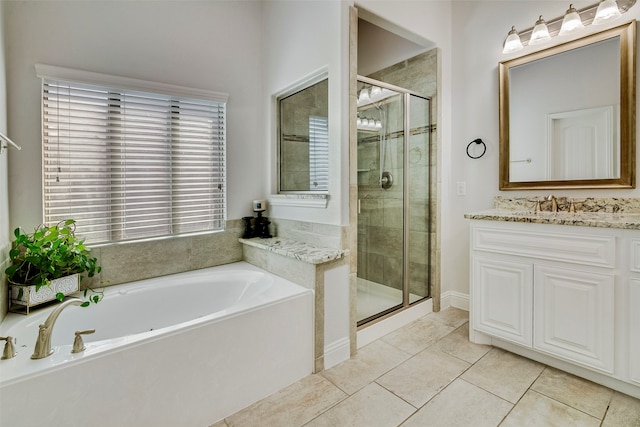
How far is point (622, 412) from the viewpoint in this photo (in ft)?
4.83

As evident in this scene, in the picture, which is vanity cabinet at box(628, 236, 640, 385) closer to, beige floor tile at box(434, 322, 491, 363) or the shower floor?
beige floor tile at box(434, 322, 491, 363)

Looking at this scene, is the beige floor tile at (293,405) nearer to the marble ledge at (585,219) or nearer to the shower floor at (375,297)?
the shower floor at (375,297)

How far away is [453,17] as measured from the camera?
8.97 ft

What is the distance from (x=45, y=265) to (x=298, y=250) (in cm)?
142

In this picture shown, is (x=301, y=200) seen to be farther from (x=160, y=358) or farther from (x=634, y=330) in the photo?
(x=634, y=330)

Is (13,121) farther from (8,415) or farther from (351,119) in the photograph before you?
(351,119)

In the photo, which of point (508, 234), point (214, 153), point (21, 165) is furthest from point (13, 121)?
point (508, 234)

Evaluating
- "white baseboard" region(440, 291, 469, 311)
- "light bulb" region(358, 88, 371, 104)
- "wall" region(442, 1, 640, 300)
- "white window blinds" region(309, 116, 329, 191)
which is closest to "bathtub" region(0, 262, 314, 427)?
"white window blinds" region(309, 116, 329, 191)

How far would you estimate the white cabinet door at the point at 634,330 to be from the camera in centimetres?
151

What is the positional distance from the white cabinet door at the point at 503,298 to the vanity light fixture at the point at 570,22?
1.57m

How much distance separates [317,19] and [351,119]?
775 mm

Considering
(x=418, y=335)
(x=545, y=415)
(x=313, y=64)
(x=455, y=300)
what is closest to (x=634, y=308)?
(x=545, y=415)

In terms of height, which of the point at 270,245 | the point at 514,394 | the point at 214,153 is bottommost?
the point at 514,394

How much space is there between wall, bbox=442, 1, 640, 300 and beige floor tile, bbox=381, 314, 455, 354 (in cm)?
48
